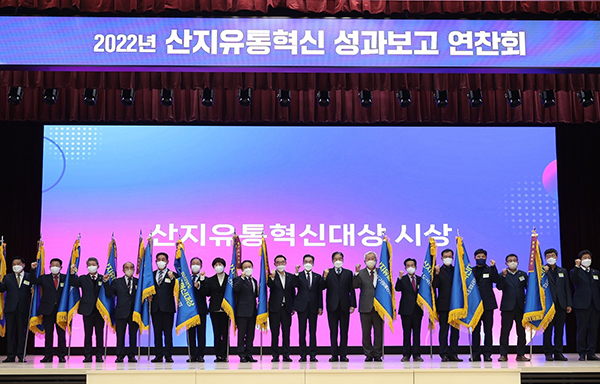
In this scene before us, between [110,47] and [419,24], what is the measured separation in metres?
2.34

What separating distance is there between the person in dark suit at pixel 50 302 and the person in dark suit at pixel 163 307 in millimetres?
1023

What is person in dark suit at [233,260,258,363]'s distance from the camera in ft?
25.8

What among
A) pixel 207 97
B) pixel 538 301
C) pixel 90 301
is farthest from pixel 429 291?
pixel 90 301

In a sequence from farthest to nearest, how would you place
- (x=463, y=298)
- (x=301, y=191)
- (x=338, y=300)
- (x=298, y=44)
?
(x=301, y=191)
(x=338, y=300)
(x=463, y=298)
(x=298, y=44)

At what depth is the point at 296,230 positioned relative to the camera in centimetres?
926

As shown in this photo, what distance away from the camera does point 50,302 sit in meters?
7.98

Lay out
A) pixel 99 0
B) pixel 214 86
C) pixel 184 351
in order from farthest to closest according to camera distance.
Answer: pixel 184 351
pixel 214 86
pixel 99 0

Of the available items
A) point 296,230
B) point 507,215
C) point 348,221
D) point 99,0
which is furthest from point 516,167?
point 99,0

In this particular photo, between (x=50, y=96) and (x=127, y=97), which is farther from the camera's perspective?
(x=127, y=97)

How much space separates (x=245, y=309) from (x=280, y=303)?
0.39 m

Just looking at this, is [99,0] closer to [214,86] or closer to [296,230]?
[214,86]

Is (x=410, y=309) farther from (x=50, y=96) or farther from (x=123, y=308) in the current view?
(x=50, y=96)

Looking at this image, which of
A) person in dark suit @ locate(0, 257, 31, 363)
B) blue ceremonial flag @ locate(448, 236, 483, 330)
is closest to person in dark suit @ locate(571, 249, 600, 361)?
blue ceremonial flag @ locate(448, 236, 483, 330)

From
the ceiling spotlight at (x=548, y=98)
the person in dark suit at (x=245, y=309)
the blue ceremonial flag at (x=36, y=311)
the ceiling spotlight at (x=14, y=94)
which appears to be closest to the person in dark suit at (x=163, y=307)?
the person in dark suit at (x=245, y=309)
